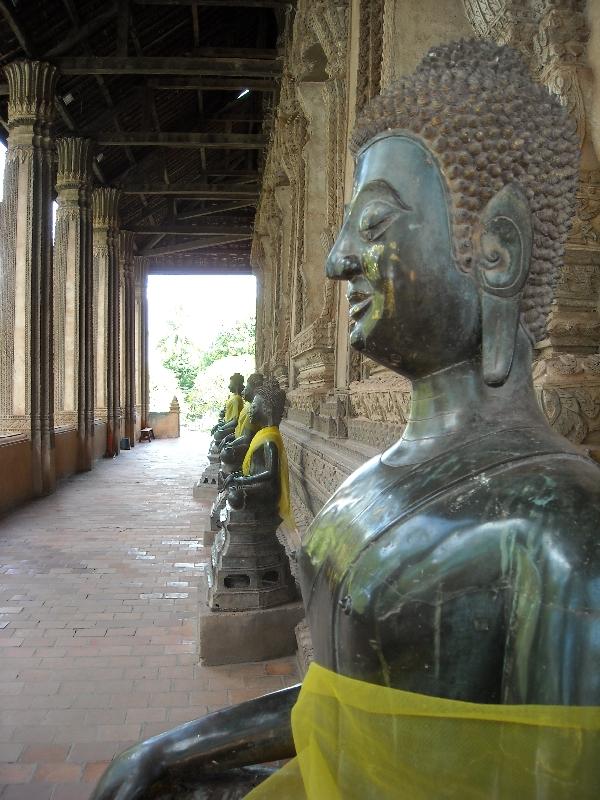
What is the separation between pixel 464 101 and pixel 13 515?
29.3 ft

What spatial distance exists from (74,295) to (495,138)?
13.9 metres

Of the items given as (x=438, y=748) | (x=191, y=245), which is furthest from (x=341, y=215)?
(x=191, y=245)

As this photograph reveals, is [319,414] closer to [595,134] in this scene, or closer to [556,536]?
[595,134]

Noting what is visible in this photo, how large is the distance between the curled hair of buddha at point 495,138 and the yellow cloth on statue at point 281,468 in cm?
335

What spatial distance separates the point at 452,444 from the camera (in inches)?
40.8

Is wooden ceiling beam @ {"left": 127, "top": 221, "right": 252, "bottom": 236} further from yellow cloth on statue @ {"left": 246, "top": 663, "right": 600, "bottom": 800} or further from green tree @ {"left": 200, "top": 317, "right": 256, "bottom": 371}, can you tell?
green tree @ {"left": 200, "top": 317, "right": 256, "bottom": 371}

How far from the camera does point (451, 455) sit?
3.30ft

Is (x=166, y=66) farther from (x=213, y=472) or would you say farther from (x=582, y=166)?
(x=582, y=166)

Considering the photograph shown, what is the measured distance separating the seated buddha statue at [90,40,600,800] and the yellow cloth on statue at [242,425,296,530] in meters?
3.11

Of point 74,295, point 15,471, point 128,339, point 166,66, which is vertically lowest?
point 15,471

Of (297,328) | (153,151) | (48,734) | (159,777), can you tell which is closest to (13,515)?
(297,328)

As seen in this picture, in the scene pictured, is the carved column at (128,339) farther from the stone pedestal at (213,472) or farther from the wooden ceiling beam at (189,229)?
the stone pedestal at (213,472)

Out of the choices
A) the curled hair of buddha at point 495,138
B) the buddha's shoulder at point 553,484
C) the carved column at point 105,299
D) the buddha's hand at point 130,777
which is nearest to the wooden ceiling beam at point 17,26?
the carved column at point 105,299

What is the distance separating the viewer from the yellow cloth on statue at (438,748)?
0.78 meters
